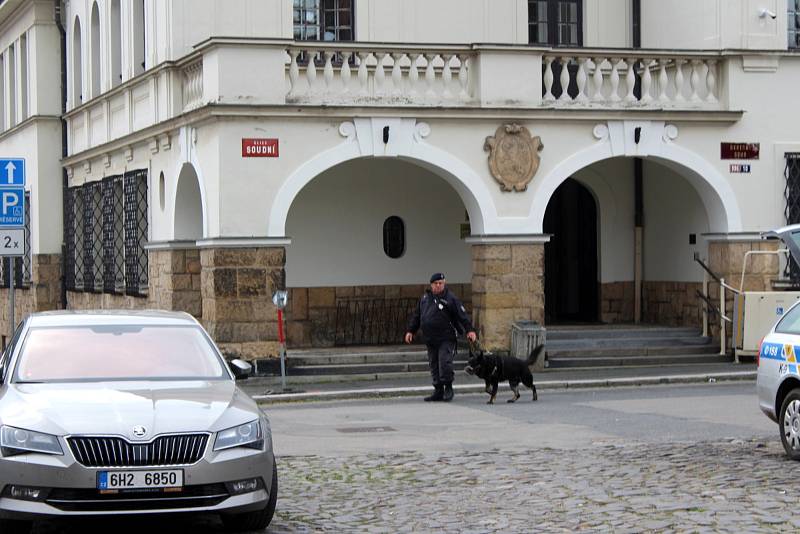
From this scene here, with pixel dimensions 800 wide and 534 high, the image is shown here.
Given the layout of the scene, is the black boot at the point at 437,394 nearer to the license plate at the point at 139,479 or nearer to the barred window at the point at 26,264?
the license plate at the point at 139,479

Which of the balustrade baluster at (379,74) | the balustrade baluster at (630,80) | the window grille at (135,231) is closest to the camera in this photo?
the balustrade baluster at (379,74)

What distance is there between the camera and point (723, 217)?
24844mm

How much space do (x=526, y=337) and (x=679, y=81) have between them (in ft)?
16.0

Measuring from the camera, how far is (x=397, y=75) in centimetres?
2331

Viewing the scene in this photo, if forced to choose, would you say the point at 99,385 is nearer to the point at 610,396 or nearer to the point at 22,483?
the point at 22,483

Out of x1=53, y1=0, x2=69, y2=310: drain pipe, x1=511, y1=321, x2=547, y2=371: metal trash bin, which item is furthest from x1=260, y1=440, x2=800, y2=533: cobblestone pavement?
x1=53, y1=0, x2=69, y2=310: drain pipe

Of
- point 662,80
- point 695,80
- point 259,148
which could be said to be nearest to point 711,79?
point 695,80

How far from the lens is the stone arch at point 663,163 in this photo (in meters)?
24.1

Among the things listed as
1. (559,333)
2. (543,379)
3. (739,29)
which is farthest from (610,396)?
(739,29)

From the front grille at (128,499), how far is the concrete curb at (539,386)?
1086 centimetres

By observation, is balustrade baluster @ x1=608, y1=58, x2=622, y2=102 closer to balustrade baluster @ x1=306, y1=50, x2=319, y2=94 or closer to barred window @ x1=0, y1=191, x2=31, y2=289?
balustrade baluster @ x1=306, y1=50, x2=319, y2=94

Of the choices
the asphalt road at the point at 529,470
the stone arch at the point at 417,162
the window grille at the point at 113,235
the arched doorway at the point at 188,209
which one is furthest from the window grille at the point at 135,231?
the asphalt road at the point at 529,470

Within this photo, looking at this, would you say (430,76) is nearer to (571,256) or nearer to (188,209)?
(188,209)

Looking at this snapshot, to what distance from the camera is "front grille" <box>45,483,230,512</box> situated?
9.26 meters
